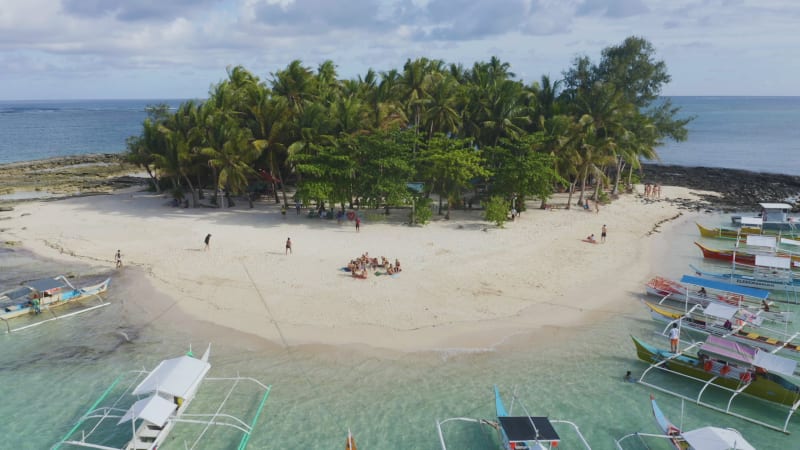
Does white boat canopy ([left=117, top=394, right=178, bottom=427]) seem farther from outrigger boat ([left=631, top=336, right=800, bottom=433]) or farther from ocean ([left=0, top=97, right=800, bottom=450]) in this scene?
outrigger boat ([left=631, top=336, right=800, bottom=433])

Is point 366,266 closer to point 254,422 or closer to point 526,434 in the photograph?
point 254,422

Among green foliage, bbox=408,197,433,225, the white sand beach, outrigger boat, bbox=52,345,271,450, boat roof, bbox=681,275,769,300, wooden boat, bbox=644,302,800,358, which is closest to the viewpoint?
outrigger boat, bbox=52,345,271,450

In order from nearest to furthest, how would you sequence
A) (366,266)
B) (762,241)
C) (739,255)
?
1. (366,266)
2. (762,241)
3. (739,255)

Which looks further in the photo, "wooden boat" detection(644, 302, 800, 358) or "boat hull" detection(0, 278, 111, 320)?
"boat hull" detection(0, 278, 111, 320)

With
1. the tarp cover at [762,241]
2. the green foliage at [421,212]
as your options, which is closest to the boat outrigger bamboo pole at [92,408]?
the green foliage at [421,212]

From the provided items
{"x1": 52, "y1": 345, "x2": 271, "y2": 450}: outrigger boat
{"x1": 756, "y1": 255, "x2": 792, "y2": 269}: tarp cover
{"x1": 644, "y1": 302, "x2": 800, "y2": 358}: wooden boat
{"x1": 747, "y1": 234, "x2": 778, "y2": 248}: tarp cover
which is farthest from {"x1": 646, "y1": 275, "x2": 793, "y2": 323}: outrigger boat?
{"x1": 52, "y1": 345, "x2": 271, "y2": 450}: outrigger boat

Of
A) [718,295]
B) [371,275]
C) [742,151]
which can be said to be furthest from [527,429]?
[742,151]

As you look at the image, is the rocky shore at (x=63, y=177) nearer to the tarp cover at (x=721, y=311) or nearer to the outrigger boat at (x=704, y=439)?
the tarp cover at (x=721, y=311)
